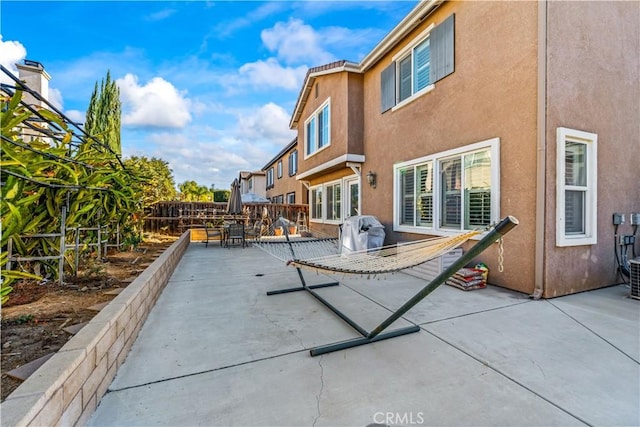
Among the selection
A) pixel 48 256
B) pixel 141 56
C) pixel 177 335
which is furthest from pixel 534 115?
pixel 141 56

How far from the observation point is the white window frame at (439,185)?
466cm

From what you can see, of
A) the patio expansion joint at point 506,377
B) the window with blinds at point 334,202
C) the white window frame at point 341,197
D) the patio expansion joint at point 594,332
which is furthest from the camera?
the window with blinds at point 334,202

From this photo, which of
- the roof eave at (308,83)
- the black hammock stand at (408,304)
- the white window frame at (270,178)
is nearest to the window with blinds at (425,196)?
the black hammock stand at (408,304)

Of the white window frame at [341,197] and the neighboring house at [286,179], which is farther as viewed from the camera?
the neighboring house at [286,179]

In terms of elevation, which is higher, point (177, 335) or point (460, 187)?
point (460, 187)

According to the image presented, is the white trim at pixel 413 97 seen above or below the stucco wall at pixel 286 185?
above

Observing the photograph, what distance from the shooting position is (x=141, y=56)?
25.9 ft

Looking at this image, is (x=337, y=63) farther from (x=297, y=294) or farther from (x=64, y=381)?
(x=64, y=381)

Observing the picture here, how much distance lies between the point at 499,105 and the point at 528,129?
0.65 m

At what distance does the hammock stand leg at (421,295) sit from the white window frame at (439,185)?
2840 millimetres

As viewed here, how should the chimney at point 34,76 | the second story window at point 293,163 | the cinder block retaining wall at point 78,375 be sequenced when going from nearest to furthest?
the cinder block retaining wall at point 78,375
the chimney at point 34,76
the second story window at point 293,163

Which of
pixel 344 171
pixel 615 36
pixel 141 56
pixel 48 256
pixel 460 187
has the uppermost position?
pixel 141 56

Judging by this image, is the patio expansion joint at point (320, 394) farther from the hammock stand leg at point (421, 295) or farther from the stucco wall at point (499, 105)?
the stucco wall at point (499, 105)

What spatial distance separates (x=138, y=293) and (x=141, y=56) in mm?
7484
